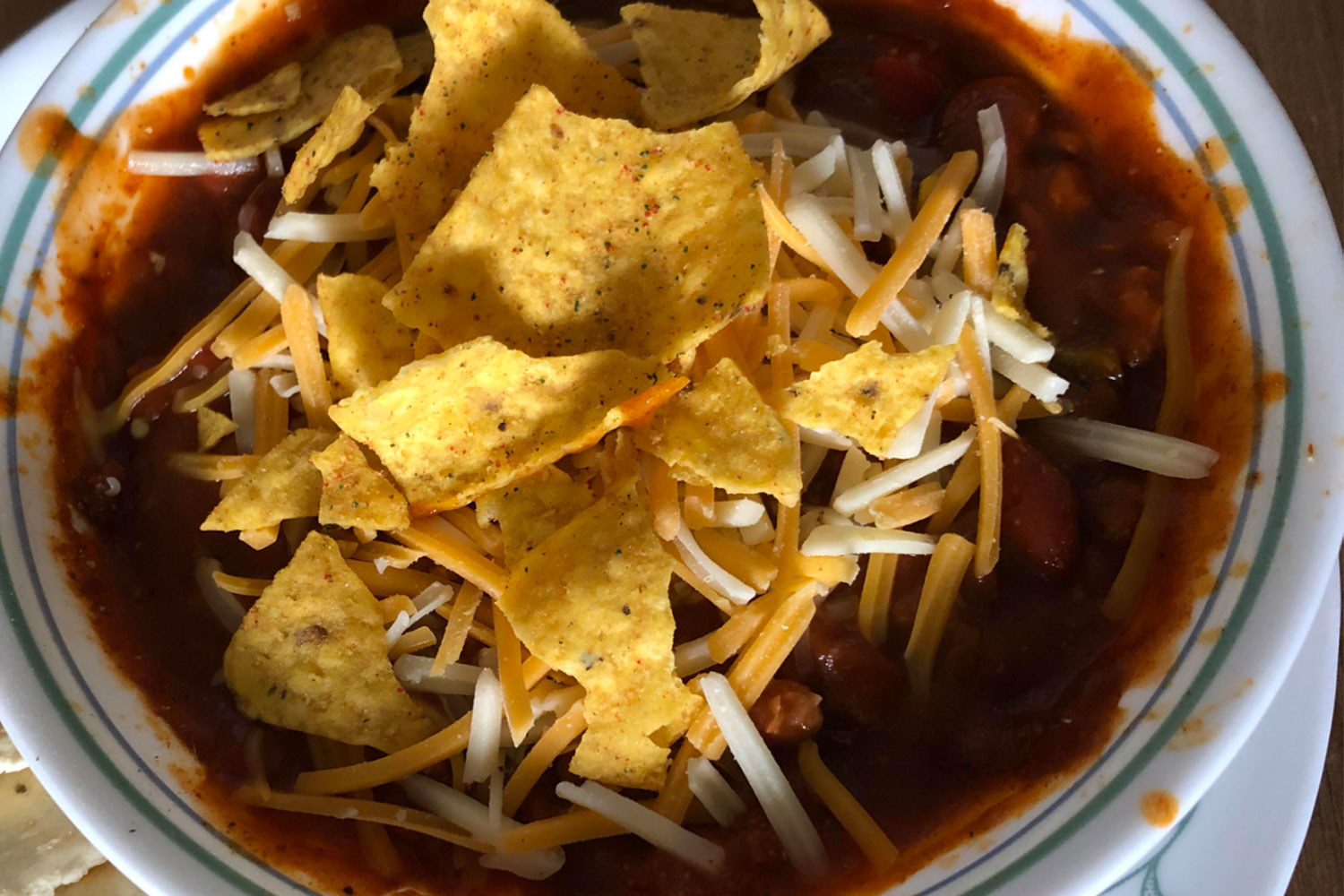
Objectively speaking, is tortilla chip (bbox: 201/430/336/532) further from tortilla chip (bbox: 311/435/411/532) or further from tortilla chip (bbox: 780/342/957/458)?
tortilla chip (bbox: 780/342/957/458)

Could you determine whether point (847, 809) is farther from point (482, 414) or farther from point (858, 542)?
point (482, 414)

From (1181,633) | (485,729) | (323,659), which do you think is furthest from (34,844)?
(1181,633)

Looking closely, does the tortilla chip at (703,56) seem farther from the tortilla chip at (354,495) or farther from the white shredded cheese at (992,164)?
the tortilla chip at (354,495)

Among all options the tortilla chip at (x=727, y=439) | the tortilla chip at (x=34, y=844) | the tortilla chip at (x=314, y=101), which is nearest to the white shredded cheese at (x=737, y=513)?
the tortilla chip at (x=727, y=439)

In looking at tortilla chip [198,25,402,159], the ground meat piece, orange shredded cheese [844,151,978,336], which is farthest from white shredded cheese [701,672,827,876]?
tortilla chip [198,25,402,159]

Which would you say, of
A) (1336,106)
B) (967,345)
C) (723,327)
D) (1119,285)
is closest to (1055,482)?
(967,345)

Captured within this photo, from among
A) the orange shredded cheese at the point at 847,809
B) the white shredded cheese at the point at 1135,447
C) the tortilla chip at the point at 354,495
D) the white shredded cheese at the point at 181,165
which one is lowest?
the orange shredded cheese at the point at 847,809
